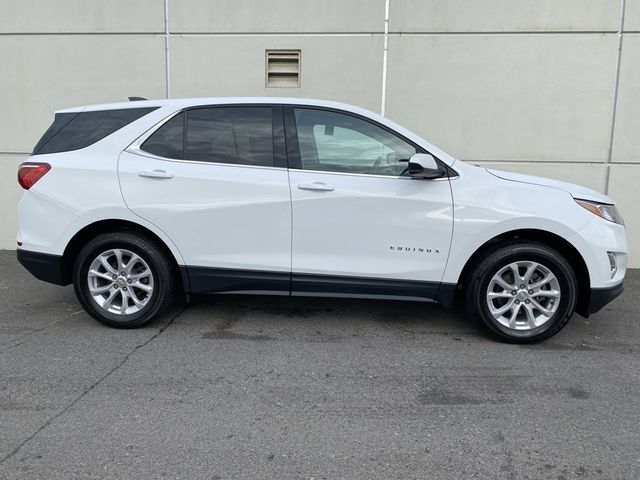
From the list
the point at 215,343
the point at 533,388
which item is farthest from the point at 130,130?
the point at 533,388

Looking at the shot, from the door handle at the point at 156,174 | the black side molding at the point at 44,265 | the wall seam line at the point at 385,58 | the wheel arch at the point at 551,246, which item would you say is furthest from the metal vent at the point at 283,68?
the wheel arch at the point at 551,246

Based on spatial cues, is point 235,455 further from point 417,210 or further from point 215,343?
point 417,210

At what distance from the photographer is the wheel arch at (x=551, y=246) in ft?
13.0

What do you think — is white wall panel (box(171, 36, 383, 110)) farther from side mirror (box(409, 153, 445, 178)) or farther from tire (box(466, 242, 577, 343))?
tire (box(466, 242, 577, 343))

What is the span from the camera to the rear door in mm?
4008

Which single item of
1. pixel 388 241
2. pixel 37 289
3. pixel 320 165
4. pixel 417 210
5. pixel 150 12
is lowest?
pixel 37 289

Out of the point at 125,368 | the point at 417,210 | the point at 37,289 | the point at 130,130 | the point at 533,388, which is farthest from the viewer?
the point at 37,289

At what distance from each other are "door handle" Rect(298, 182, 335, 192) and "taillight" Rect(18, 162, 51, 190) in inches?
84.2

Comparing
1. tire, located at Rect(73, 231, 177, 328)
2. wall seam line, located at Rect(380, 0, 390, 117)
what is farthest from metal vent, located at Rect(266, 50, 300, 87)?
tire, located at Rect(73, 231, 177, 328)

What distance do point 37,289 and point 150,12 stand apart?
4.16m

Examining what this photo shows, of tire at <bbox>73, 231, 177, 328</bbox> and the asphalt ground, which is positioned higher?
tire at <bbox>73, 231, 177, 328</bbox>

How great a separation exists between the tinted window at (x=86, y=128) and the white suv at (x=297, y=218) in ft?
0.06

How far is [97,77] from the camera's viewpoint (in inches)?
288

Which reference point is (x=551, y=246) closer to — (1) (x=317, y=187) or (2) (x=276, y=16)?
(1) (x=317, y=187)
